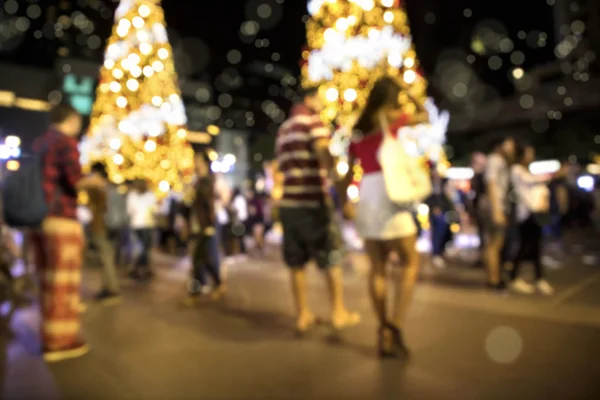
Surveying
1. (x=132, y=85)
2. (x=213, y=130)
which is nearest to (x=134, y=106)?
(x=132, y=85)

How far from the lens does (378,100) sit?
160 inches

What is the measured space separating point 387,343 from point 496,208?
10.2ft

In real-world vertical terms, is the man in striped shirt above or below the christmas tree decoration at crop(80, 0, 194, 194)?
below

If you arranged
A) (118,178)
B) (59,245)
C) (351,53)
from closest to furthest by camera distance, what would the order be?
(59,245) < (351,53) < (118,178)

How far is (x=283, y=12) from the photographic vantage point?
22.5m

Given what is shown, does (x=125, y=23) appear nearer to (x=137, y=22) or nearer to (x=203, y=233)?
(x=137, y=22)

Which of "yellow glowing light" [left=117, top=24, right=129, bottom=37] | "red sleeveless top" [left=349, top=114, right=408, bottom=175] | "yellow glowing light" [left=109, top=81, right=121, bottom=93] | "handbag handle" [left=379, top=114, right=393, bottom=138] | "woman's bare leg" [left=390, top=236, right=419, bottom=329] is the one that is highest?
"yellow glowing light" [left=117, top=24, right=129, bottom=37]

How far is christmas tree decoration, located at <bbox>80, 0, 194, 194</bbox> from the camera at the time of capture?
15453 millimetres

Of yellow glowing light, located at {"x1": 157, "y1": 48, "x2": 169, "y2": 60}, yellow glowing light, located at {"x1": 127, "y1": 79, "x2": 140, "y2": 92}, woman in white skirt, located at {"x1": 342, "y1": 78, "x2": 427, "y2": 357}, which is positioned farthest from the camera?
yellow glowing light, located at {"x1": 157, "y1": 48, "x2": 169, "y2": 60}

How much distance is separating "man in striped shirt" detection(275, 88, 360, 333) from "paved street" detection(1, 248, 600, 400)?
42 cm

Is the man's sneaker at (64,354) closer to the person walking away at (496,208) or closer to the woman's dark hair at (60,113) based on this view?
the woman's dark hair at (60,113)

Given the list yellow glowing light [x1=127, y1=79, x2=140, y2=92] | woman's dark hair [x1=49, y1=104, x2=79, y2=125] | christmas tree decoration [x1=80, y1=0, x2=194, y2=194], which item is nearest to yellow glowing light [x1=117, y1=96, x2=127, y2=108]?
christmas tree decoration [x1=80, y1=0, x2=194, y2=194]

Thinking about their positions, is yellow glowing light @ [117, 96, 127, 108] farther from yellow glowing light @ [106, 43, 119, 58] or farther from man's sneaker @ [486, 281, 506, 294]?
man's sneaker @ [486, 281, 506, 294]

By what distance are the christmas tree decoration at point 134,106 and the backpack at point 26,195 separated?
1120 cm
